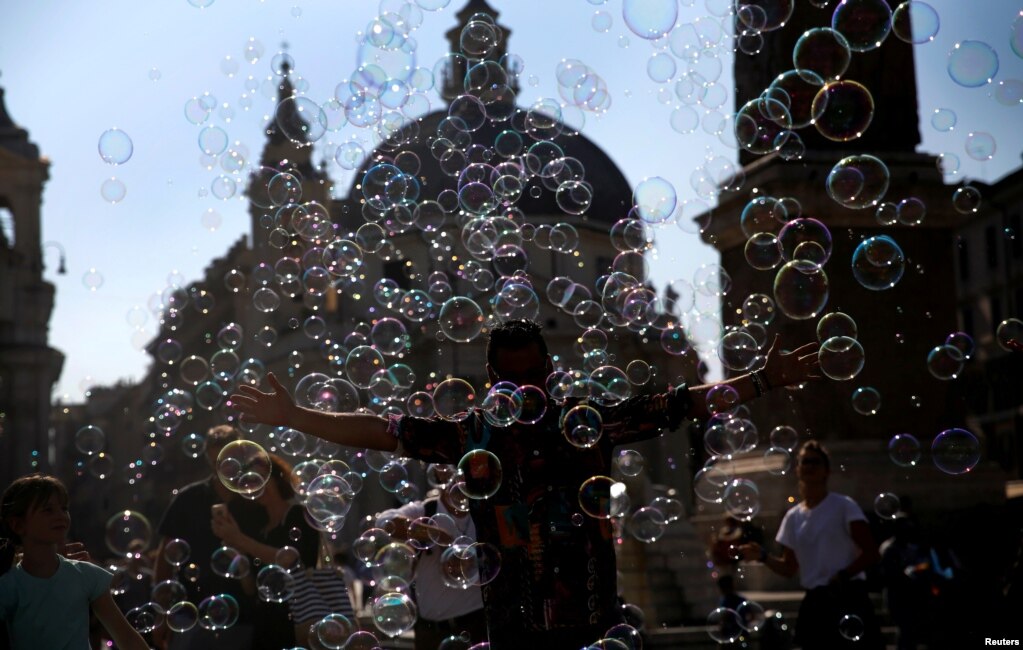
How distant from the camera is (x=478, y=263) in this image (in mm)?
11727

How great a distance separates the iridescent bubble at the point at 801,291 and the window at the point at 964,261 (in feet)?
147

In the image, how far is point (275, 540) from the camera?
6840 mm

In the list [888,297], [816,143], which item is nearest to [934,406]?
[888,297]

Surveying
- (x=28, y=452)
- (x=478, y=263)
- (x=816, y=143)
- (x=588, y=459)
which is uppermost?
(x=816, y=143)

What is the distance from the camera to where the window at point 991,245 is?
5022cm

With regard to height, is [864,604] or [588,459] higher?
[588,459]

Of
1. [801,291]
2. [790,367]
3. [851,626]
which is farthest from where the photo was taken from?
[801,291]

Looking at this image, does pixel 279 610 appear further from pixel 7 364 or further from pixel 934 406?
pixel 7 364

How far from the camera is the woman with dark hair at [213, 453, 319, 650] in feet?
22.1

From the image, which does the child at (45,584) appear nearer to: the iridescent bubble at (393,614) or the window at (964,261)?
the iridescent bubble at (393,614)

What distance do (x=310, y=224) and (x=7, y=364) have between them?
4101 cm

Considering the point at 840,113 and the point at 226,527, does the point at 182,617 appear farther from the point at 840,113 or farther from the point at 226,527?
the point at 840,113

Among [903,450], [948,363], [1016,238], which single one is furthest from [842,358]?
[1016,238]

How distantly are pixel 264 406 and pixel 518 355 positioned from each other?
2.49ft
